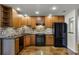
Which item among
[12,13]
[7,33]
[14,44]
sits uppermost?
[12,13]

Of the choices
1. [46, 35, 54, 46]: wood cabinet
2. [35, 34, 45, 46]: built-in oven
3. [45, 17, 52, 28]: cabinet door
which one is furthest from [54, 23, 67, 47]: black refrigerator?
[45, 17, 52, 28]: cabinet door

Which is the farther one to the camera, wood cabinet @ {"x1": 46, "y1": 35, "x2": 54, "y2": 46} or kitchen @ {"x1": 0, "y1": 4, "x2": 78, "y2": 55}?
wood cabinet @ {"x1": 46, "y1": 35, "x2": 54, "y2": 46}

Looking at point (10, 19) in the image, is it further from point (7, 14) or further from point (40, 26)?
point (40, 26)

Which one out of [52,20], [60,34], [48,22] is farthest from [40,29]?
[60,34]

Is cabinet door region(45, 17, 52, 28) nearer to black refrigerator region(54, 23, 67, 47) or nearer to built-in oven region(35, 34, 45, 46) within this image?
built-in oven region(35, 34, 45, 46)

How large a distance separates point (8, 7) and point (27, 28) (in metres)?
3.64

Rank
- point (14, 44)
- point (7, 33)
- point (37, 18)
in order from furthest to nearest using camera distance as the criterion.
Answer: point (37, 18), point (7, 33), point (14, 44)

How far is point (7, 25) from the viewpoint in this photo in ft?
21.3

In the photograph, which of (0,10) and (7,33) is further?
(7,33)

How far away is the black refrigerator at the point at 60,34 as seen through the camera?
852cm

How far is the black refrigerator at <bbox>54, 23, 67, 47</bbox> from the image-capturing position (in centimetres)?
852

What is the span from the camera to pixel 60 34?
8.60m

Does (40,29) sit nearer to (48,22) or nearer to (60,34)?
(48,22)
